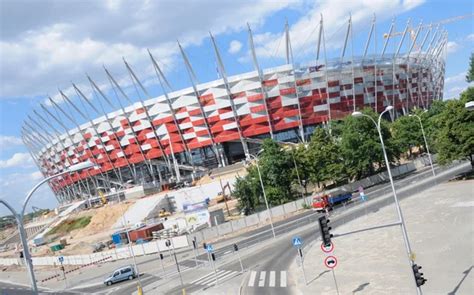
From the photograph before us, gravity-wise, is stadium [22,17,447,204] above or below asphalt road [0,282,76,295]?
→ above

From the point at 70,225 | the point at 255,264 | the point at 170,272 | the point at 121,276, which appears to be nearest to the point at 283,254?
the point at 255,264

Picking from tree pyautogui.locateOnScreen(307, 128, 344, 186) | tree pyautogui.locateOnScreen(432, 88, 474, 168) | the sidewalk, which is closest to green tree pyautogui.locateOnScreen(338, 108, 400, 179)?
tree pyautogui.locateOnScreen(307, 128, 344, 186)

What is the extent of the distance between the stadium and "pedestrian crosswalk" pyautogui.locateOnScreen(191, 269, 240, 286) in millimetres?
69010

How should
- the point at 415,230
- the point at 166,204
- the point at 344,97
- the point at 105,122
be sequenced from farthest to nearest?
the point at 105,122 → the point at 344,97 → the point at 166,204 → the point at 415,230

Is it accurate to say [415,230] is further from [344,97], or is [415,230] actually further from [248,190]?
[344,97]

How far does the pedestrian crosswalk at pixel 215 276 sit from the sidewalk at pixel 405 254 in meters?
5.16

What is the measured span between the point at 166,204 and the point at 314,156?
40429 mm

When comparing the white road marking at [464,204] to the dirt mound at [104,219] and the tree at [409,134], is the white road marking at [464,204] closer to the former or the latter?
the tree at [409,134]

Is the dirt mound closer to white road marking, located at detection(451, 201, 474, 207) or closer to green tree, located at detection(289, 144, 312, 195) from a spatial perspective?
green tree, located at detection(289, 144, 312, 195)

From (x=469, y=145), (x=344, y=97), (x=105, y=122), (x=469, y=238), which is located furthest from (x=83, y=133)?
(x=469, y=238)

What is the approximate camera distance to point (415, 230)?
33719mm

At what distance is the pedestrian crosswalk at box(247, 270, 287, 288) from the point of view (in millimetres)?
29797

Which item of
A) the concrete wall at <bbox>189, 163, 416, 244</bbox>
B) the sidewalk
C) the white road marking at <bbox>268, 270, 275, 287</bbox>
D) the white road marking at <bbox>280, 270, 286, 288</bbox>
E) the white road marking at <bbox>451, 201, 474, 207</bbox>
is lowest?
the white road marking at <bbox>280, 270, 286, 288</bbox>

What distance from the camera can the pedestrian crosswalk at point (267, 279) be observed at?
97.8 feet
